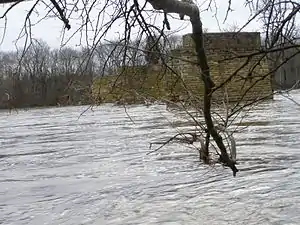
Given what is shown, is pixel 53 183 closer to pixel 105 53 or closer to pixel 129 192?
pixel 129 192

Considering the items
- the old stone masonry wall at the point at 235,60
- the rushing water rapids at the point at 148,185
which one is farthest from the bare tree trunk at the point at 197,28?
the rushing water rapids at the point at 148,185

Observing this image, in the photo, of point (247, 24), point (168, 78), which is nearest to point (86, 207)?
point (168, 78)

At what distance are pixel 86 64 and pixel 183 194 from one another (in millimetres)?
1707

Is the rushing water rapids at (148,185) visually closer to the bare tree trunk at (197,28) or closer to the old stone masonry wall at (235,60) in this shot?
the bare tree trunk at (197,28)

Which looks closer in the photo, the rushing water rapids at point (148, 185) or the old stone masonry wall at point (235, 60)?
the old stone masonry wall at point (235, 60)

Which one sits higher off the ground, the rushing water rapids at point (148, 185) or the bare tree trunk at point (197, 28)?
the bare tree trunk at point (197, 28)

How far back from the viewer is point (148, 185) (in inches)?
268

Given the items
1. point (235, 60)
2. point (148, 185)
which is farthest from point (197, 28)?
point (148, 185)

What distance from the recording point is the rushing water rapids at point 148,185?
5.39m

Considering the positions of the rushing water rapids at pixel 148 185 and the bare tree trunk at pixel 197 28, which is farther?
the rushing water rapids at pixel 148 185

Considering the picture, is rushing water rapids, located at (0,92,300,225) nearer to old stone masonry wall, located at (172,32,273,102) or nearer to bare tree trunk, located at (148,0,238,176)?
bare tree trunk, located at (148,0,238,176)

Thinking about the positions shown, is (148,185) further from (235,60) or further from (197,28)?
(197,28)

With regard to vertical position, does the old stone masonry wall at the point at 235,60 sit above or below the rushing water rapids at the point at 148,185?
above

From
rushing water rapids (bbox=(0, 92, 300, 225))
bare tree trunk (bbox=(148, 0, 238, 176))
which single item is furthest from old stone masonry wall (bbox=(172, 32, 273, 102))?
rushing water rapids (bbox=(0, 92, 300, 225))
